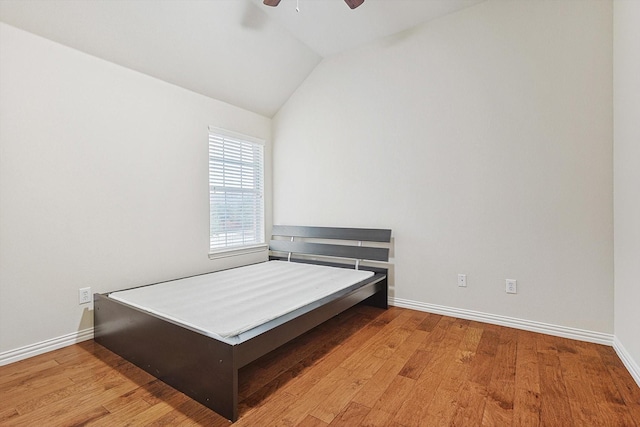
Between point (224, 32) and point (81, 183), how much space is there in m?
1.83

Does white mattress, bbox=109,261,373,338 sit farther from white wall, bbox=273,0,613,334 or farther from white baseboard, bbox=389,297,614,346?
white wall, bbox=273,0,613,334

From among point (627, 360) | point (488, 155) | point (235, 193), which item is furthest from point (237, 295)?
point (627, 360)

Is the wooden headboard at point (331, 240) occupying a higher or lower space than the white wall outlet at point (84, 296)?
higher

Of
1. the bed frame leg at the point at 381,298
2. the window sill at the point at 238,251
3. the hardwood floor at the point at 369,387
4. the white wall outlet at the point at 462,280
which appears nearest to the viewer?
the hardwood floor at the point at 369,387

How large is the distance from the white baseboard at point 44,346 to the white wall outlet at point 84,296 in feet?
0.75

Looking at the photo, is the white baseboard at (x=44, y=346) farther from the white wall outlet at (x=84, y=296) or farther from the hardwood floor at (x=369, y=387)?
the white wall outlet at (x=84, y=296)

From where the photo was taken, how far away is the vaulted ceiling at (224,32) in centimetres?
235

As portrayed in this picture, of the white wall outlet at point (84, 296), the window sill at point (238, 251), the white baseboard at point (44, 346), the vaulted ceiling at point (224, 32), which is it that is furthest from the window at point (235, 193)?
the white baseboard at point (44, 346)

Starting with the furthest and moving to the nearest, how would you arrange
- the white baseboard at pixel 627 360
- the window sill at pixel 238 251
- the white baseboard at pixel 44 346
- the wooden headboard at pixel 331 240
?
the window sill at pixel 238 251 < the wooden headboard at pixel 331 240 < the white baseboard at pixel 44 346 < the white baseboard at pixel 627 360

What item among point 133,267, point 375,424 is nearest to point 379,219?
point 375,424

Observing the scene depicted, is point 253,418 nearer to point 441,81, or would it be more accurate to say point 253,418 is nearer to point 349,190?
point 349,190

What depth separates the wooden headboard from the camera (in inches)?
135

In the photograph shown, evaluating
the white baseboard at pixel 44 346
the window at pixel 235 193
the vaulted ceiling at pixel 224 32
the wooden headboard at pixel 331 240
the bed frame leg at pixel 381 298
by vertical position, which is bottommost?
the white baseboard at pixel 44 346

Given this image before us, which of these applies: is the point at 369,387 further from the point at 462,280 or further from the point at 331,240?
the point at 331,240
